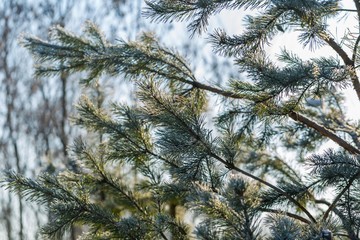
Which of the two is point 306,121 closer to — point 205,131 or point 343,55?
point 343,55

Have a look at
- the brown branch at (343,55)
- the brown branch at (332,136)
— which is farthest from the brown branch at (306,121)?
the brown branch at (343,55)

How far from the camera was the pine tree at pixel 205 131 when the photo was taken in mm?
1460

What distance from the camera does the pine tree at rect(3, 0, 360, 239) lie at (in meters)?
1.46

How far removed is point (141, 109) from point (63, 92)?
5384 mm

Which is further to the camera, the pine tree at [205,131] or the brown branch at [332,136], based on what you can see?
the brown branch at [332,136]

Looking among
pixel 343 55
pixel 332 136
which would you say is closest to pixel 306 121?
pixel 332 136

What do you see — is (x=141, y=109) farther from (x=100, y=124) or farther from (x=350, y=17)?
(x=350, y=17)

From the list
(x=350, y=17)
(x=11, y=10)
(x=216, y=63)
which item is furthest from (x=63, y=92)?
(x=350, y=17)

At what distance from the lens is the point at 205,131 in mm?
Answer: 1781

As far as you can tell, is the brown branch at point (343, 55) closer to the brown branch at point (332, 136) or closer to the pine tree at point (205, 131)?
the pine tree at point (205, 131)

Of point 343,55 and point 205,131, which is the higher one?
point 343,55

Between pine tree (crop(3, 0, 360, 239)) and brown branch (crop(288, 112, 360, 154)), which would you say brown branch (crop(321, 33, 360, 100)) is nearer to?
pine tree (crop(3, 0, 360, 239))

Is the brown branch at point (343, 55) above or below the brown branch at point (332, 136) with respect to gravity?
above

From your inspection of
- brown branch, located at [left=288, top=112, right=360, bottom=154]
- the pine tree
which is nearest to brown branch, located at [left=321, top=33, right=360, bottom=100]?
the pine tree
